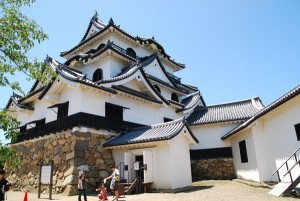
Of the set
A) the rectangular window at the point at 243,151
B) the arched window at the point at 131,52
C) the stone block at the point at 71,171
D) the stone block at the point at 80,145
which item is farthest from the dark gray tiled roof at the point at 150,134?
the arched window at the point at 131,52

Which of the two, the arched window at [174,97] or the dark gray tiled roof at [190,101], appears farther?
the arched window at [174,97]

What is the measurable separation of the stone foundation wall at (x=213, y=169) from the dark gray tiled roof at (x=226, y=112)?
324 centimetres

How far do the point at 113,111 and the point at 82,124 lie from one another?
2.75m

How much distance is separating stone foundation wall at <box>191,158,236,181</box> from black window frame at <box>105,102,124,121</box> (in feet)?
26.2

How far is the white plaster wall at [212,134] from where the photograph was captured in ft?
63.4

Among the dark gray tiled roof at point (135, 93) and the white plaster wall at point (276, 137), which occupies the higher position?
the dark gray tiled roof at point (135, 93)

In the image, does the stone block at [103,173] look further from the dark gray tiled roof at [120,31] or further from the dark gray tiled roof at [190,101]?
the dark gray tiled roof at [120,31]

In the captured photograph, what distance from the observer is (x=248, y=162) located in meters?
15.6

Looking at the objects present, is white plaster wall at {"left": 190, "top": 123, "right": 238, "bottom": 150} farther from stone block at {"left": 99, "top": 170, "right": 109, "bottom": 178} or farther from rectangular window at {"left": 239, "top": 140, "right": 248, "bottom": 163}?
stone block at {"left": 99, "top": 170, "right": 109, "bottom": 178}

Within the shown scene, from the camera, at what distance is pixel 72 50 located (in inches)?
935

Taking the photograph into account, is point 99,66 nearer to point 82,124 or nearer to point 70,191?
point 82,124

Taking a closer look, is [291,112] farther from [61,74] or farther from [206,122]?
[61,74]

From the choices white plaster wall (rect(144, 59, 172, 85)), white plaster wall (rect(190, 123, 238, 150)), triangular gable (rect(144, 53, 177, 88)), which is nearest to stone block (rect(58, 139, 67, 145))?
triangular gable (rect(144, 53, 177, 88))

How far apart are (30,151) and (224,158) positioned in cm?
1481
